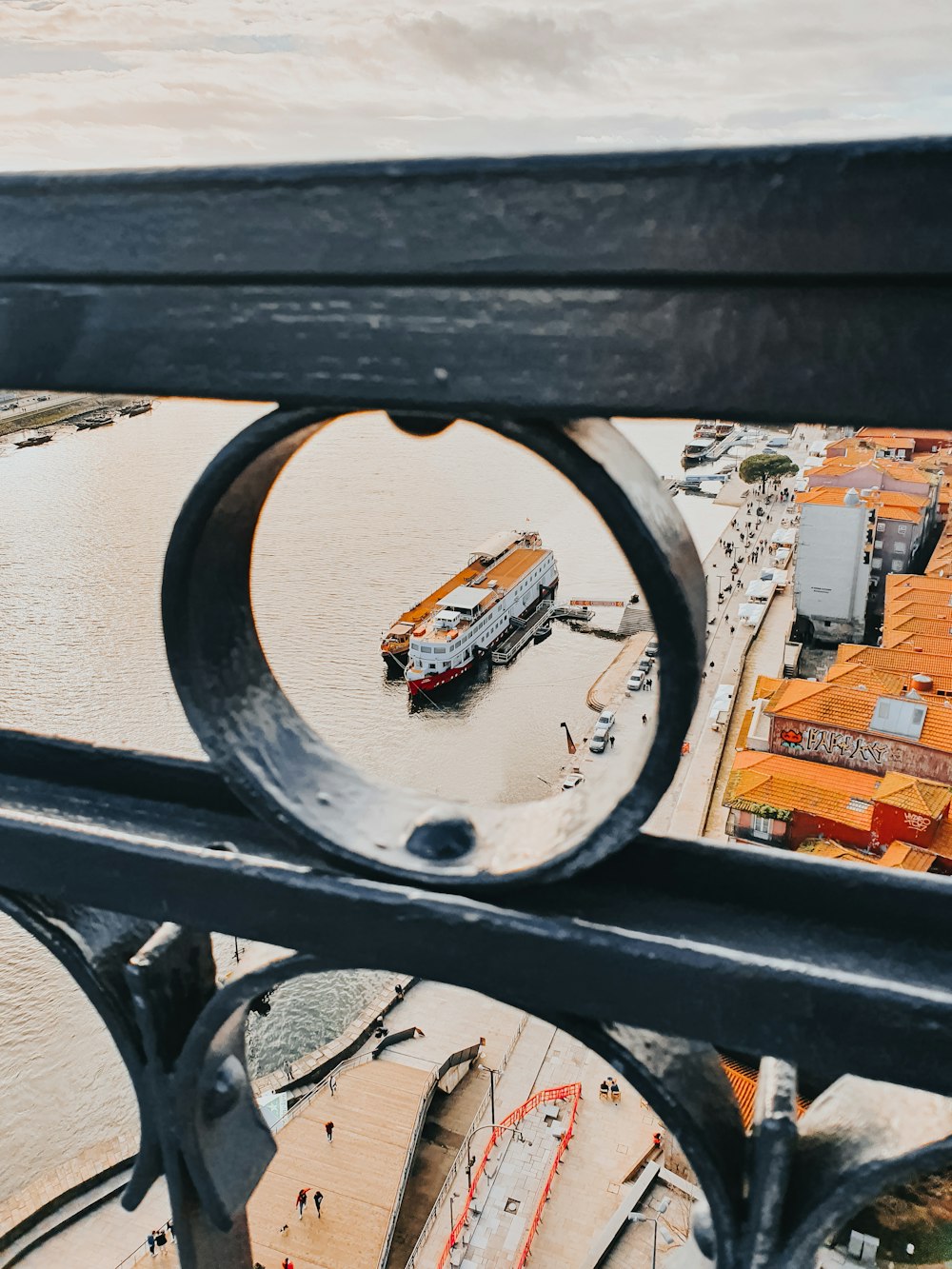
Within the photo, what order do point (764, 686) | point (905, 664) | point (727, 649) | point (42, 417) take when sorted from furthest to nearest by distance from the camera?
point (42, 417) → point (727, 649) → point (764, 686) → point (905, 664)

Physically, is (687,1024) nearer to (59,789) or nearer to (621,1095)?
(59,789)

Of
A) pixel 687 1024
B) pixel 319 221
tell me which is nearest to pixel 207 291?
pixel 319 221

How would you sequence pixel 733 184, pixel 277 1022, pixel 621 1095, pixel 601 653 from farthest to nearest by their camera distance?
Answer: pixel 601 653, pixel 277 1022, pixel 621 1095, pixel 733 184

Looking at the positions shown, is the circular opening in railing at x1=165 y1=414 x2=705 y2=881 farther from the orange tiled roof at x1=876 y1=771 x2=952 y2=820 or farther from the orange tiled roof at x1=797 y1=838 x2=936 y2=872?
the orange tiled roof at x1=876 y1=771 x2=952 y2=820

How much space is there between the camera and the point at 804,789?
9508 mm

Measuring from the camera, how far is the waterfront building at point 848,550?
563 inches

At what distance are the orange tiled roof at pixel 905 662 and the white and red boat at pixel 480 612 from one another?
4.24m

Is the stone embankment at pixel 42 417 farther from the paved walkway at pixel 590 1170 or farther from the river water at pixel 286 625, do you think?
the paved walkway at pixel 590 1170

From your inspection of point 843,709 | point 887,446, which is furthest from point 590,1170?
→ point 887,446

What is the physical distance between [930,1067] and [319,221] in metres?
0.42

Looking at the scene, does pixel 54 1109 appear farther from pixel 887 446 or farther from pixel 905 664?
pixel 887 446

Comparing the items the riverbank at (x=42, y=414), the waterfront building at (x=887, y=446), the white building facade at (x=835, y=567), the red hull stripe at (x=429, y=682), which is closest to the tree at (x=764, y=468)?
the waterfront building at (x=887, y=446)

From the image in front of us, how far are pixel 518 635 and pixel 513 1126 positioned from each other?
24.0 feet

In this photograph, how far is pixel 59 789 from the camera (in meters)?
0.61
